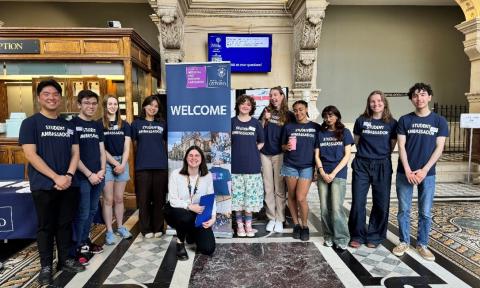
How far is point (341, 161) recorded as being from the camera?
3.12 m

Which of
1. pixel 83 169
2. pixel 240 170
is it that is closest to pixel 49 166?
pixel 83 169

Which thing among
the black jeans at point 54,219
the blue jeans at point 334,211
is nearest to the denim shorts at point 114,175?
the black jeans at point 54,219

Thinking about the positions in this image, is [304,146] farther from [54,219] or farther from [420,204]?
[54,219]

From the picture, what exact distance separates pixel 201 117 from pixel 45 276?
1877mm

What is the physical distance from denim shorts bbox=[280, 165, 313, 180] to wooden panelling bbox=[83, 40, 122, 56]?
2839 mm

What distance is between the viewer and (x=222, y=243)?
10.9 feet

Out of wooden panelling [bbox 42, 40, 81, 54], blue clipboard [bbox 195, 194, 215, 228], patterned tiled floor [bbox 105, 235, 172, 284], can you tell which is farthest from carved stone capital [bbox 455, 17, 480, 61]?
wooden panelling [bbox 42, 40, 81, 54]

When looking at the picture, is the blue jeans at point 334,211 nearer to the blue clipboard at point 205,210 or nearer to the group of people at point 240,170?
the group of people at point 240,170

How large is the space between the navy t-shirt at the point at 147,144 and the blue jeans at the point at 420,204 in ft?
7.56

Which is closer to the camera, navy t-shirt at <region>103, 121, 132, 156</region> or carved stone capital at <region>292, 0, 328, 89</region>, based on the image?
navy t-shirt at <region>103, 121, 132, 156</region>

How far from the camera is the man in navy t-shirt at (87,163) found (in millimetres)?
2852

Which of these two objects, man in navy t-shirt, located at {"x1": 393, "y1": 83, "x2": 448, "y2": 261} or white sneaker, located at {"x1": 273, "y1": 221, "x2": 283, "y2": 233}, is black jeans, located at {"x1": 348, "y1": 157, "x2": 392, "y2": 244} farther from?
white sneaker, located at {"x1": 273, "y1": 221, "x2": 283, "y2": 233}

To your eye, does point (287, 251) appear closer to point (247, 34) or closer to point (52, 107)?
point (52, 107)

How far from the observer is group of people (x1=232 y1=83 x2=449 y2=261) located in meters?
2.95
